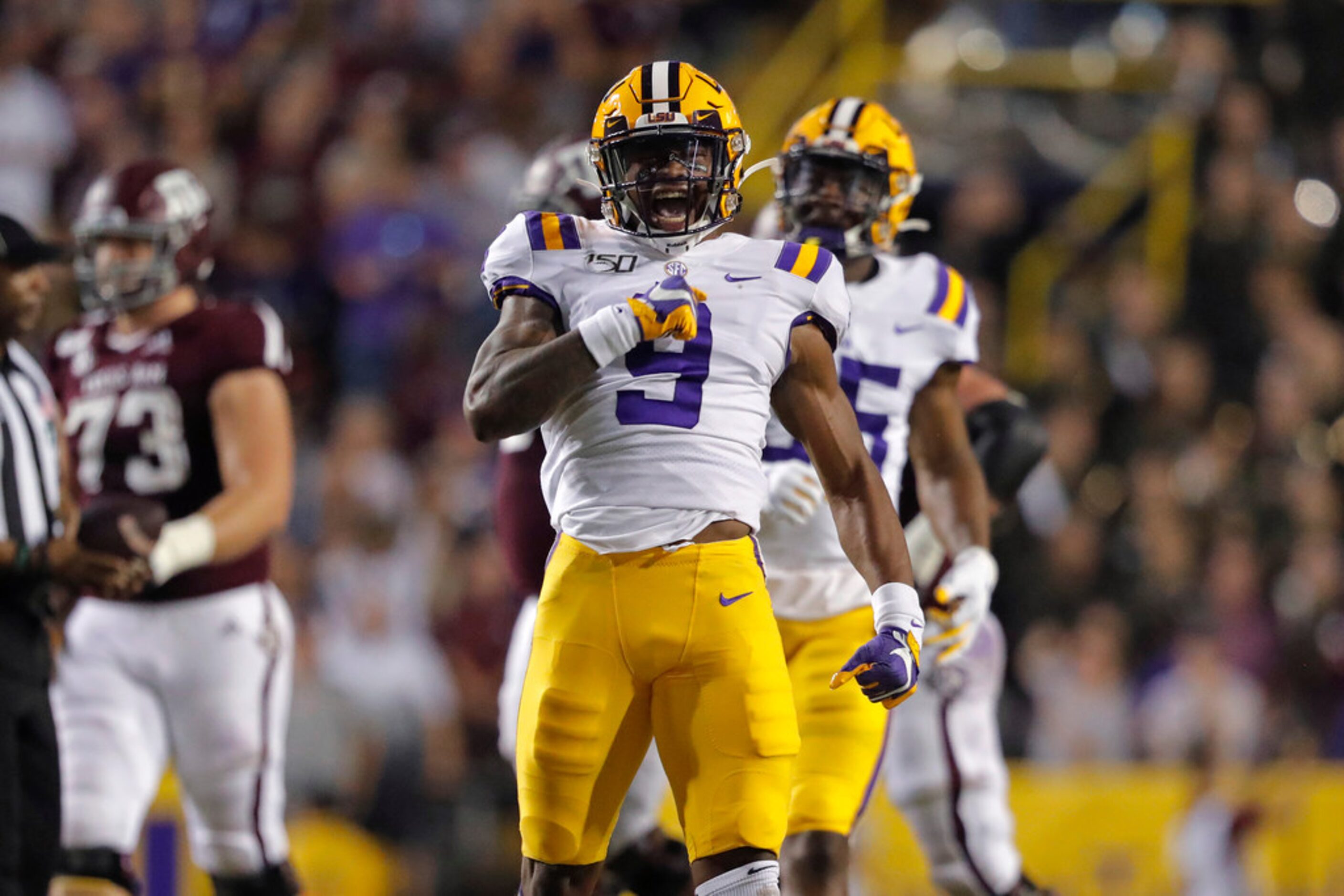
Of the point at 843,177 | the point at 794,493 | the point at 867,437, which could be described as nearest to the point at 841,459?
the point at 794,493

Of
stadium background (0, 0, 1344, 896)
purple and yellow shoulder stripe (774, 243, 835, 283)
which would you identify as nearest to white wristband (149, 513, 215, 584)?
purple and yellow shoulder stripe (774, 243, 835, 283)

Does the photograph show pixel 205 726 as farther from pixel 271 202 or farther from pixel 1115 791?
pixel 271 202

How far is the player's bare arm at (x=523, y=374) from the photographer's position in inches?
131

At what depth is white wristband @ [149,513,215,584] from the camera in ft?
14.4

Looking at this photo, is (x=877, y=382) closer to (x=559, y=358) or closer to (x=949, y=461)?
(x=949, y=461)

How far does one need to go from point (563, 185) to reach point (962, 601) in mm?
1763

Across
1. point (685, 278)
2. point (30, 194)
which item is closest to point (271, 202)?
point (30, 194)

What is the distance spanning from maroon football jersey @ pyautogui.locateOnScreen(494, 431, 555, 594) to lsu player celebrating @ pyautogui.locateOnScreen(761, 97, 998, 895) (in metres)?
0.78

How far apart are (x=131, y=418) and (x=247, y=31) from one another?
Result: 5307mm

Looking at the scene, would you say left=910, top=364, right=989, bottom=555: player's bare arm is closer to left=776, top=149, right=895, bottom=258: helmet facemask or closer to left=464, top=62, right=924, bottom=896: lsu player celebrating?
left=776, top=149, right=895, bottom=258: helmet facemask

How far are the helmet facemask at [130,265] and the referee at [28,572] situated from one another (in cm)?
54

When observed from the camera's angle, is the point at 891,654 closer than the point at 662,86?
Yes

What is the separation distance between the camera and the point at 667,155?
3.61 meters

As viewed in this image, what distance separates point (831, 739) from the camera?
165 inches
